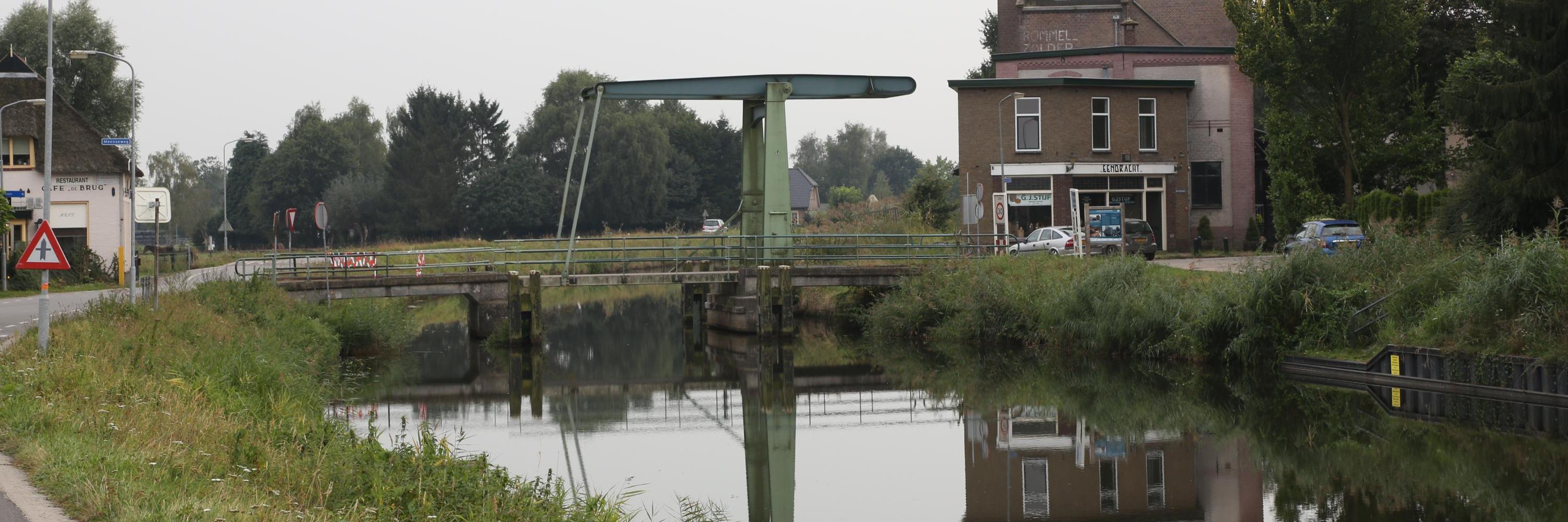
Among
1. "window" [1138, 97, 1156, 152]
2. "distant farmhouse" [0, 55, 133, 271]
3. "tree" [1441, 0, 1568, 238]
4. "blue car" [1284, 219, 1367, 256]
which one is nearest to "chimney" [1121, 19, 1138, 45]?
"window" [1138, 97, 1156, 152]

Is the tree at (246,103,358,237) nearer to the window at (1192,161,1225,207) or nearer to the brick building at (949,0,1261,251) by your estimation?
the brick building at (949,0,1261,251)

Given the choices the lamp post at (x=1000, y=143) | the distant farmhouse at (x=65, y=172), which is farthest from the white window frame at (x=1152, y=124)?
the distant farmhouse at (x=65, y=172)

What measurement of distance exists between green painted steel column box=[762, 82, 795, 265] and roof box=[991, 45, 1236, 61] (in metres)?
15.6

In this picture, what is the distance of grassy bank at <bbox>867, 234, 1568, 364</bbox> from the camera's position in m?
16.2

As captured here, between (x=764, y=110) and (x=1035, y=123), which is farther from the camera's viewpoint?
(x=1035, y=123)

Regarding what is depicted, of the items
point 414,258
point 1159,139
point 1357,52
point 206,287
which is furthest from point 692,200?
point 206,287

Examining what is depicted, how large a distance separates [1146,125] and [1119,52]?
254cm

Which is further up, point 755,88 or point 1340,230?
point 755,88

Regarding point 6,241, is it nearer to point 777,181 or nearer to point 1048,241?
point 777,181

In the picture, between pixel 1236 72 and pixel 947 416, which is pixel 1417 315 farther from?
pixel 1236 72

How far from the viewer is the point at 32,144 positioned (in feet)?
124

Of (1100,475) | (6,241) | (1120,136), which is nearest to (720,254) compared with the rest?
(1120,136)

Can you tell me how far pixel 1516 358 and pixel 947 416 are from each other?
6.71m

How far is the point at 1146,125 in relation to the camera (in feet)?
131
